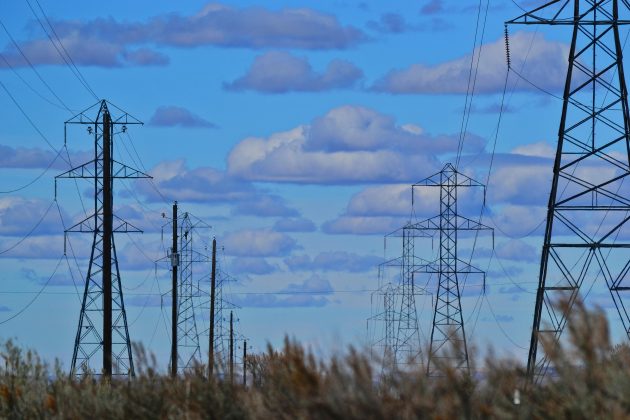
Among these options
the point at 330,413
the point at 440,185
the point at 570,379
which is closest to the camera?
the point at 330,413

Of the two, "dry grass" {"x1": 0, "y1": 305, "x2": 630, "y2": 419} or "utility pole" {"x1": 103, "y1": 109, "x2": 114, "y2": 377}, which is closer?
"dry grass" {"x1": 0, "y1": 305, "x2": 630, "y2": 419}

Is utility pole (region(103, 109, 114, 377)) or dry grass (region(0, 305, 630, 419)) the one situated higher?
utility pole (region(103, 109, 114, 377))

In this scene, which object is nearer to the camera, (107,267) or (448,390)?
(448,390)

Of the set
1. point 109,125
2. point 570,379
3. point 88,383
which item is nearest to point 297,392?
point 570,379

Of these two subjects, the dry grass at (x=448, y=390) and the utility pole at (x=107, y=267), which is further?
the utility pole at (x=107, y=267)

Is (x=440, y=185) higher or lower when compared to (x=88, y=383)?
higher

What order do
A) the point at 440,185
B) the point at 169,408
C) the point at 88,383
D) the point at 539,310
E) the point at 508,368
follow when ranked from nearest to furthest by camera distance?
1. the point at 508,368
2. the point at 169,408
3. the point at 88,383
4. the point at 539,310
5. the point at 440,185

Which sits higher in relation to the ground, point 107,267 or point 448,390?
point 107,267

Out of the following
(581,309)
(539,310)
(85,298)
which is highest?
(85,298)

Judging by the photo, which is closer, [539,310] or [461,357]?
[461,357]

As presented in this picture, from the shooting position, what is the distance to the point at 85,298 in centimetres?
5269

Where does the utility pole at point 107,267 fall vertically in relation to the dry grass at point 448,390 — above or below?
above

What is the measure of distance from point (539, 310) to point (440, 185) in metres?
28.4

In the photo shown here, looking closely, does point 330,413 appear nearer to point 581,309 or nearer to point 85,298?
point 581,309
